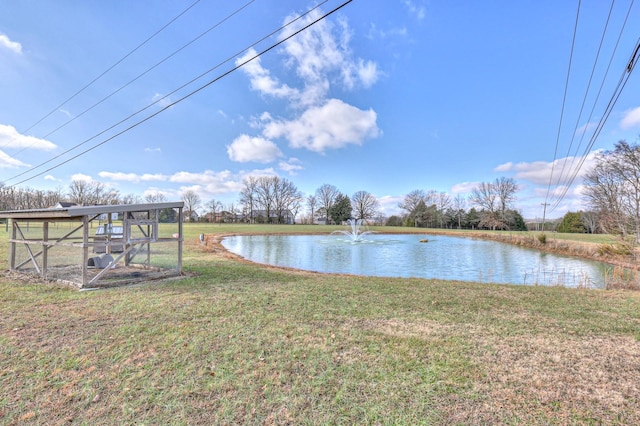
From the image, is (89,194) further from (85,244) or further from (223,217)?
(85,244)

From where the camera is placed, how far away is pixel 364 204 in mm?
72562

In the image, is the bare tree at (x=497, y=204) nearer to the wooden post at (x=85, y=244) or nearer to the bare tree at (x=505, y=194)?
the bare tree at (x=505, y=194)

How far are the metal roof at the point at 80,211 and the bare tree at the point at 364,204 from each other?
216 feet

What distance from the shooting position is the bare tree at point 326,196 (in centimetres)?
7400

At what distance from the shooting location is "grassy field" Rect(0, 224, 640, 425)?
2236 millimetres

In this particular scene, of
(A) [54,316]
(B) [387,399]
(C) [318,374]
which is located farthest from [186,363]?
(A) [54,316]

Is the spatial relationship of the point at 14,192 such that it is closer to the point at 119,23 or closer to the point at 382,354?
the point at 119,23

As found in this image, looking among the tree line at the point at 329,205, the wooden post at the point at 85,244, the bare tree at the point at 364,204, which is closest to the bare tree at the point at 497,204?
the tree line at the point at 329,205

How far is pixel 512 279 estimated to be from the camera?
32.4 ft

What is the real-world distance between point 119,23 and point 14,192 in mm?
68078

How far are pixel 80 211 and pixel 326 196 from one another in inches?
2734

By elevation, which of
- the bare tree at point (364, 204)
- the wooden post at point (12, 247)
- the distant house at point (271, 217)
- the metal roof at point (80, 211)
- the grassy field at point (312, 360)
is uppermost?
the bare tree at point (364, 204)

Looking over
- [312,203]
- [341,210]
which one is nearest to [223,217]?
[312,203]

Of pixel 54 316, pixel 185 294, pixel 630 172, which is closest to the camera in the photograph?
pixel 54 316
